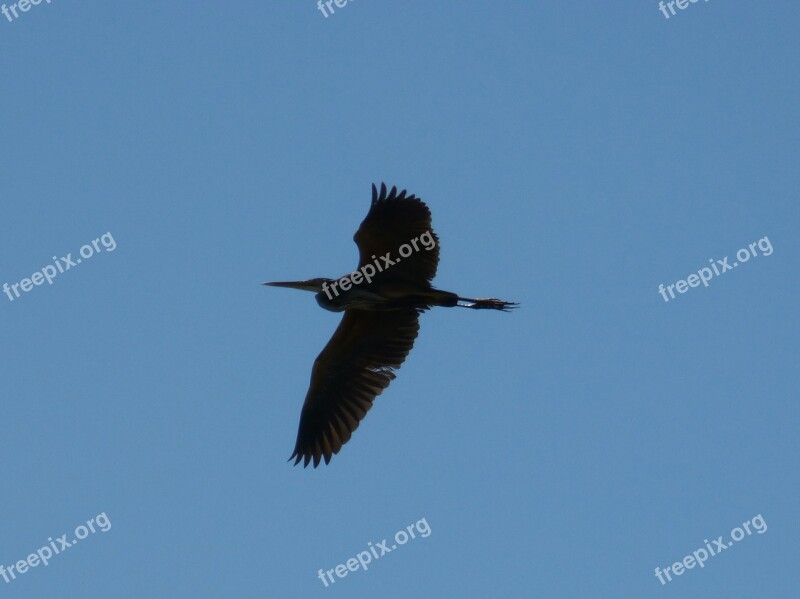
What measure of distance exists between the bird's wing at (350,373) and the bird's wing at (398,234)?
961 millimetres

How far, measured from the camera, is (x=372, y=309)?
580 inches

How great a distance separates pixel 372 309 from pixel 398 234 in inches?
49.3

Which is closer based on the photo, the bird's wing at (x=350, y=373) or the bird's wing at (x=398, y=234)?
the bird's wing at (x=398, y=234)

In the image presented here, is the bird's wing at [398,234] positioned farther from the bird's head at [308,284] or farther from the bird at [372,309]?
the bird's head at [308,284]

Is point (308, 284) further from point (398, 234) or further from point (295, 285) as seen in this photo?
point (398, 234)

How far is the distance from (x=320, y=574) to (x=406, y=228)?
5.72 metres

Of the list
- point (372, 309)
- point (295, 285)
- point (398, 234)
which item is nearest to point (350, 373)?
point (372, 309)

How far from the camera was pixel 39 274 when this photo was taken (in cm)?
1812

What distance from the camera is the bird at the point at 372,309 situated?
13945mm

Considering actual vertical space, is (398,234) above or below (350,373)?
above

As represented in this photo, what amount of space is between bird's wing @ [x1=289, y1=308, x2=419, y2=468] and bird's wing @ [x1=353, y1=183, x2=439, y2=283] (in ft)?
3.15

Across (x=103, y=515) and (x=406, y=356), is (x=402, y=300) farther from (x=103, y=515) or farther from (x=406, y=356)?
(x=103, y=515)

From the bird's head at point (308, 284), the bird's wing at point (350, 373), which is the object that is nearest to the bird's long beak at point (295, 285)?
the bird's head at point (308, 284)

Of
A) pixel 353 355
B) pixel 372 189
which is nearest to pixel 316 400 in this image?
pixel 353 355
